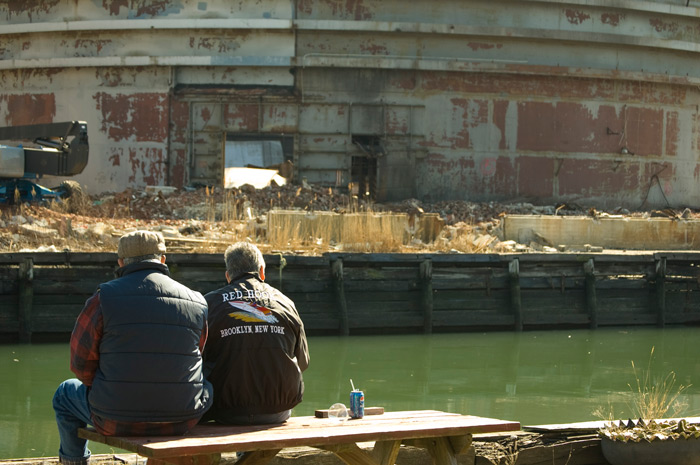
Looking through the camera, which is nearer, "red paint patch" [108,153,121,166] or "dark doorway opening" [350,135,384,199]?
"dark doorway opening" [350,135,384,199]

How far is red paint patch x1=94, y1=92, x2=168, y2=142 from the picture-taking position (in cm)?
2727

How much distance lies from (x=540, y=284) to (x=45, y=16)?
55.9ft

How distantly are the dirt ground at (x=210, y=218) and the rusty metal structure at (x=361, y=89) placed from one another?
3.86ft

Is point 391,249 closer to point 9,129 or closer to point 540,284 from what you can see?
point 540,284

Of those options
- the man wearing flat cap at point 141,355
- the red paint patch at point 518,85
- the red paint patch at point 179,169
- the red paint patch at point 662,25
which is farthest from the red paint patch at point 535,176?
the man wearing flat cap at point 141,355

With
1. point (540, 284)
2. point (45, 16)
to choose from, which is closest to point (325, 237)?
point (540, 284)

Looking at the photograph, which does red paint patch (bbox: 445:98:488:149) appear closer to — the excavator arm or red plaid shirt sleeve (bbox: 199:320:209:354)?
the excavator arm

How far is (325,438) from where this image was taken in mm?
5230

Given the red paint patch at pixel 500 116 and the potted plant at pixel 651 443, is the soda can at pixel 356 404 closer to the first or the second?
the potted plant at pixel 651 443

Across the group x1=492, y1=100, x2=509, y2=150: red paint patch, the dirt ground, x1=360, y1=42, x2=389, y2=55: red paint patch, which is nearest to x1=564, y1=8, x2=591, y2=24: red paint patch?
x1=492, y1=100, x2=509, y2=150: red paint patch

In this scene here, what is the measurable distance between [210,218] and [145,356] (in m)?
17.2

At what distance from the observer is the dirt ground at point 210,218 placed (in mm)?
18422

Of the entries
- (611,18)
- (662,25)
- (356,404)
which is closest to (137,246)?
(356,404)

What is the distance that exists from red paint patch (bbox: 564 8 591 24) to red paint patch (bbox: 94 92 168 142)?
1130 cm
